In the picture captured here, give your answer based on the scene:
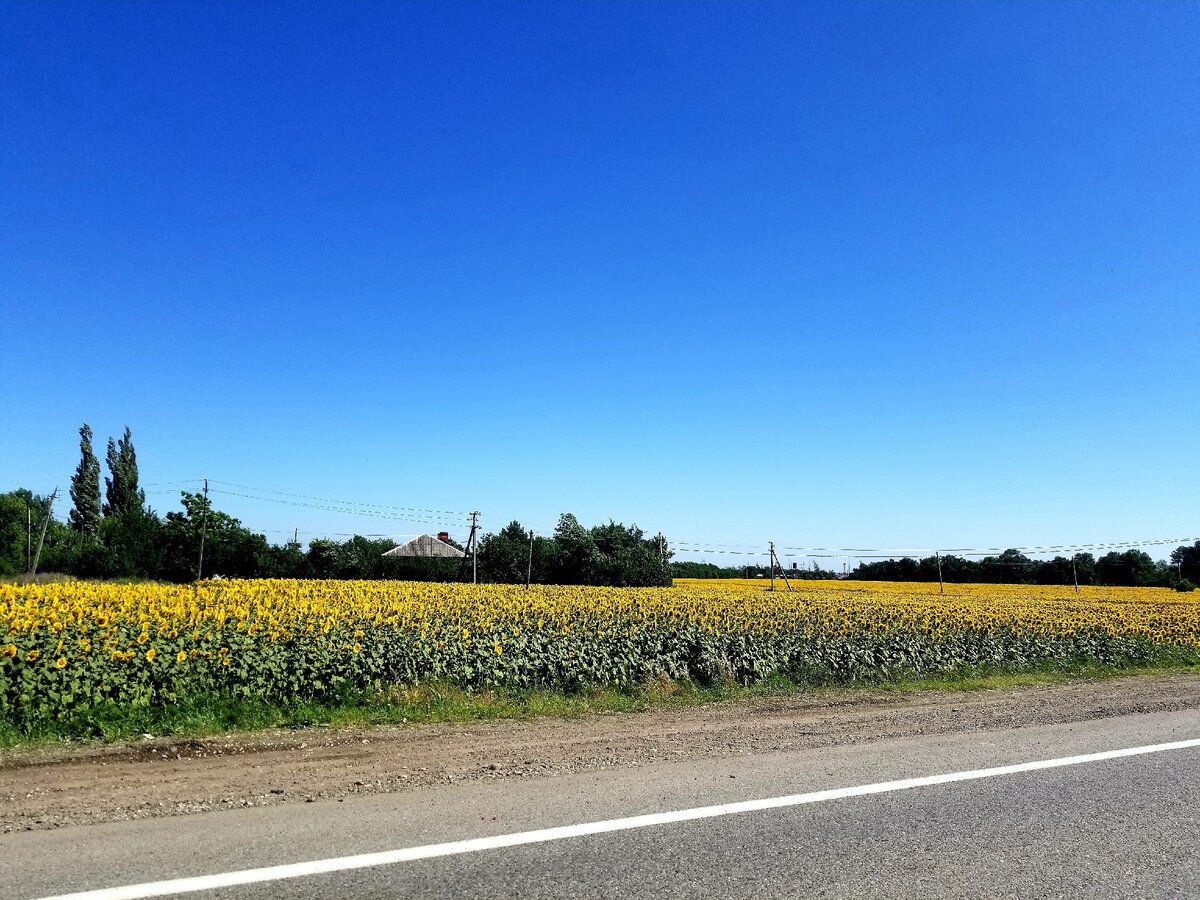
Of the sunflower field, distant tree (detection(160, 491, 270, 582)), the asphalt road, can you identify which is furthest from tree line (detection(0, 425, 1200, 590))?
the asphalt road

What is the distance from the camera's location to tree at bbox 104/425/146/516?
73625 millimetres

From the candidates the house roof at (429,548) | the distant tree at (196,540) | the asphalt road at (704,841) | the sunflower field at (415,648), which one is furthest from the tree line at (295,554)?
the asphalt road at (704,841)

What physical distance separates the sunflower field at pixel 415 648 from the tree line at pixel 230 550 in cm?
3913

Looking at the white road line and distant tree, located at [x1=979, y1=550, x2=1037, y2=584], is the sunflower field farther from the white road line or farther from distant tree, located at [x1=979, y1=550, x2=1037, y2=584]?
distant tree, located at [x1=979, y1=550, x2=1037, y2=584]

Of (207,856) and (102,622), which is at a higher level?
(102,622)

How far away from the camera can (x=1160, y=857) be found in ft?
15.1

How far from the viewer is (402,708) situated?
9.55 metres

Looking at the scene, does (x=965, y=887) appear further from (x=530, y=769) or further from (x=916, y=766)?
(x=530, y=769)

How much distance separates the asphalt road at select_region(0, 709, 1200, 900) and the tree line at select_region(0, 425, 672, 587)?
49.5 metres

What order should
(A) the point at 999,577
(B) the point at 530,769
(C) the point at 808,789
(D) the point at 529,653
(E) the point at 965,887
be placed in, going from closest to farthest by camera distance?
(E) the point at 965,887
(C) the point at 808,789
(B) the point at 530,769
(D) the point at 529,653
(A) the point at 999,577

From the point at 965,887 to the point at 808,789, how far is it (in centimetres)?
193

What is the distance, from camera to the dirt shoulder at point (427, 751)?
564 centimetres

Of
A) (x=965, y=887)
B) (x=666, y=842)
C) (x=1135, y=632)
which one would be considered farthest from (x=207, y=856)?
(x=1135, y=632)

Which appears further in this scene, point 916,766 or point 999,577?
point 999,577
